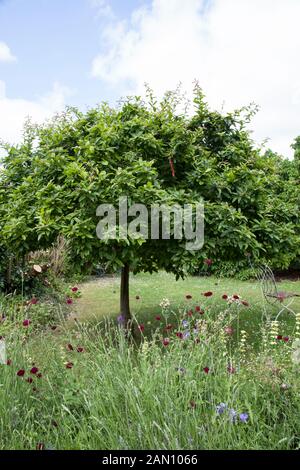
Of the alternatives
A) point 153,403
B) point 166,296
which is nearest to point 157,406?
point 153,403

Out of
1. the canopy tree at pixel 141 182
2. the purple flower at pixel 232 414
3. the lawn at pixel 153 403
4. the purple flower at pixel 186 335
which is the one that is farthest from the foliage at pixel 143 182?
the purple flower at pixel 232 414

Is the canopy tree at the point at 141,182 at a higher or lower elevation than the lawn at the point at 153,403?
higher

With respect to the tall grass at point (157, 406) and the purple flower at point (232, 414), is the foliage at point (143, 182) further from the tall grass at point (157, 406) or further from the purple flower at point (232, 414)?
the purple flower at point (232, 414)

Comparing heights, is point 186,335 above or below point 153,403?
above

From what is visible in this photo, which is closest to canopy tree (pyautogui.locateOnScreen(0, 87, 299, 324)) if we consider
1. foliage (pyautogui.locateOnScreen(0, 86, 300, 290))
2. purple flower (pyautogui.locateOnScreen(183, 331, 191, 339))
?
foliage (pyautogui.locateOnScreen(0, 86, 300, 290))

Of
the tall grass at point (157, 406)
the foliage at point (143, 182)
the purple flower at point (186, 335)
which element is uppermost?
the foliage at point (143, 182)

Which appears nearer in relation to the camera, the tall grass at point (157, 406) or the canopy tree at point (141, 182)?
the tall grass at point (157, 406)

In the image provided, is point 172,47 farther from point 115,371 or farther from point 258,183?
point 115,371

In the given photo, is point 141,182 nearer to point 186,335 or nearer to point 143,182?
point 143,182

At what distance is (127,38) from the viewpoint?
5.43 meters

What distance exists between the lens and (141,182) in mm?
5895

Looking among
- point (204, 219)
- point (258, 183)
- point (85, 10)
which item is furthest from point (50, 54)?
point (258, 183)

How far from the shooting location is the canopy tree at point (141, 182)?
5680 millimetres

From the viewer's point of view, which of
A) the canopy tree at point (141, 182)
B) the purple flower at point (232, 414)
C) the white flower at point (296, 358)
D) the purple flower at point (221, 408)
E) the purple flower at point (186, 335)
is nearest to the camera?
the purple flower at point (232, 414)
